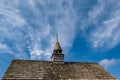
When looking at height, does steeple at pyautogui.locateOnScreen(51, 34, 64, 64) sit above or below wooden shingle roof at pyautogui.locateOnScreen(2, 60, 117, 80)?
above

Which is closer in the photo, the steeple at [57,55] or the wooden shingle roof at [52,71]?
the wooden shingle roof at [52,71]

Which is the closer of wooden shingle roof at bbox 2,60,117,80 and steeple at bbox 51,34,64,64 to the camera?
wooden shingle roof at bbox 2,60,117,80

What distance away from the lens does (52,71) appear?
1500 inches

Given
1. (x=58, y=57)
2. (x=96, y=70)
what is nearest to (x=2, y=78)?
(x=58, y=57)

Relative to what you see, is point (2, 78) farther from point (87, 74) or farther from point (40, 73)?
point (87, 74)

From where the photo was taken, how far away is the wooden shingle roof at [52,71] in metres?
35.7

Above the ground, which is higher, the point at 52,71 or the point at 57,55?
the point at 57,55

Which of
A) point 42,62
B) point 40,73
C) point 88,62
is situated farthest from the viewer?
point 88,62

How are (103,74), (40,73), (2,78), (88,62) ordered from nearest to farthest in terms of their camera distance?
1. (2,78)
2. (40,73)
3. (103,74)
4. (88,62)

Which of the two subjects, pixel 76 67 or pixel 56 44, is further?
pixel 56 44

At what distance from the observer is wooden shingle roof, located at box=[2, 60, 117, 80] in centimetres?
3569

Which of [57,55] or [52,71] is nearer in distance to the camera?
[52,71]

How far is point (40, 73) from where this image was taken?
36812 mm

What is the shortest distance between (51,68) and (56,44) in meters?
7.80
